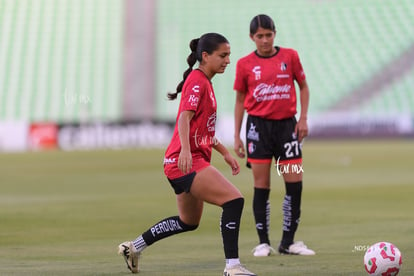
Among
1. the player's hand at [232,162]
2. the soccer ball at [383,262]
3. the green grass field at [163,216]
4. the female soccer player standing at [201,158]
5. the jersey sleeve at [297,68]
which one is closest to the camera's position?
the soccer ball at [383,262]

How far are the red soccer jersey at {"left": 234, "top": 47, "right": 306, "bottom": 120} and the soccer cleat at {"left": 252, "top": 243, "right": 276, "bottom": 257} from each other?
1.32 meters

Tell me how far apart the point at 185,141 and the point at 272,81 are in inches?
102

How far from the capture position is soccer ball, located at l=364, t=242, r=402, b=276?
6.41 meters

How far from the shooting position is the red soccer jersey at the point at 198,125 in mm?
6805

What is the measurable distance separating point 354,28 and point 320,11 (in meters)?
1.74

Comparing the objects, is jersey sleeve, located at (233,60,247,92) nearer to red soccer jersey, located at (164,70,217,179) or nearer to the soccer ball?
red soccer jersey, located at (164,70,217,179)

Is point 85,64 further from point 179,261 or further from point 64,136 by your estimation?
point 179,261

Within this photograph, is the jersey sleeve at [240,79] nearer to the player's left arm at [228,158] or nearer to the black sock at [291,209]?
the black sock at [291,209]

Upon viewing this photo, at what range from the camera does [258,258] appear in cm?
834

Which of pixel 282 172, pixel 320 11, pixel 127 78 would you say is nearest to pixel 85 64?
pixel 127 78

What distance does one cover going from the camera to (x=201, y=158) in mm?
6918

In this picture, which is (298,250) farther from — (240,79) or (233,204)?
(233,204)

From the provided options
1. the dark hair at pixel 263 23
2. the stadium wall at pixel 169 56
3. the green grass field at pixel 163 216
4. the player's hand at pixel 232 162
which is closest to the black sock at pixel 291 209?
the green grass field at pixel 163 216

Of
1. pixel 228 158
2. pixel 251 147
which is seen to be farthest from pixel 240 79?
pixel 228 158
